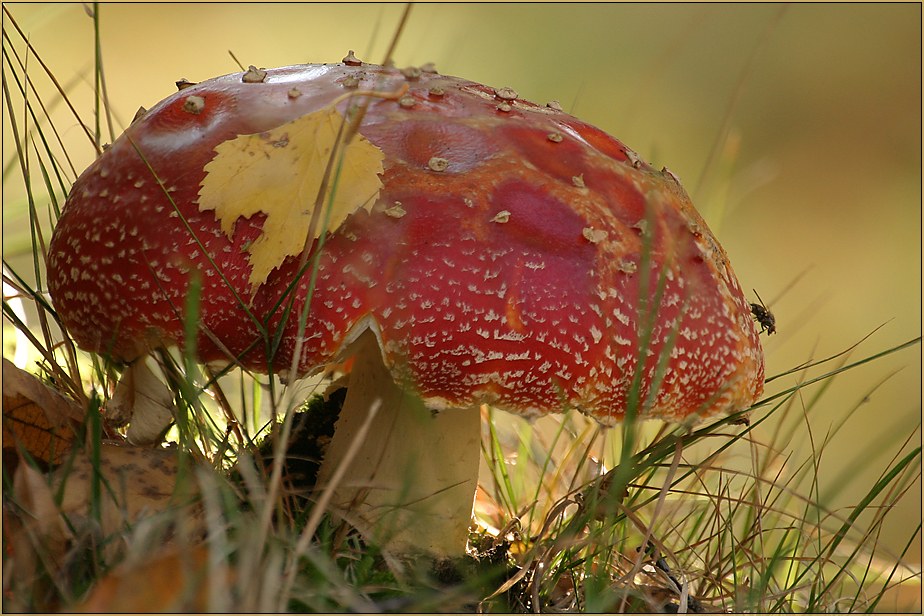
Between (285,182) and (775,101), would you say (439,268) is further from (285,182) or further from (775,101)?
(775,101)

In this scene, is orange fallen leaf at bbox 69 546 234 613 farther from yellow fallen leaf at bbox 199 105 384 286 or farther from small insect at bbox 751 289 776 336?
small insect at bbox 751 289 776 336

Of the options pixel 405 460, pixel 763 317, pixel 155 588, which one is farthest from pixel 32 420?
pixel 763 317

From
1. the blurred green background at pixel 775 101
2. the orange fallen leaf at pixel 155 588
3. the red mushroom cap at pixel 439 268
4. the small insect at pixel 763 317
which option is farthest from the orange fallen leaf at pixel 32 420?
the blurred green background at pixel 775 101

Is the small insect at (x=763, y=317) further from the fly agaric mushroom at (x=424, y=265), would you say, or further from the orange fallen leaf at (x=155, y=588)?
the orange fallen leaf at (x=155, y=588)

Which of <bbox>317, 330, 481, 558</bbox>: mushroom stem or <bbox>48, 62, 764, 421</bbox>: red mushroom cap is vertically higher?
<bbox>48, 62, 764, 421</bbox>: red mushroom cap

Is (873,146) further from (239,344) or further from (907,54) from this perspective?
(239,344)

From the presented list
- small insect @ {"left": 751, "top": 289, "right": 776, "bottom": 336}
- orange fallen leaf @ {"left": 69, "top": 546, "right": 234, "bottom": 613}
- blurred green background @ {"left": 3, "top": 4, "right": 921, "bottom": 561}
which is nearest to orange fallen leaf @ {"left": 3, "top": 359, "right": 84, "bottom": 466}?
orange fallen leaf @ {"left": 69, "top": 546, "right": 234, "bottom": 613}
